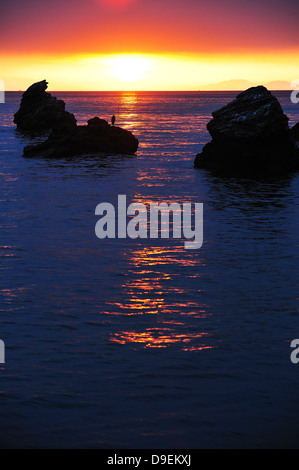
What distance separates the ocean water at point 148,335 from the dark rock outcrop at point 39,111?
5816 cm

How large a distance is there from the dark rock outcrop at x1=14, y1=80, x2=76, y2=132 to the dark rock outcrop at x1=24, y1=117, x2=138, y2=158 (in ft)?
73.6

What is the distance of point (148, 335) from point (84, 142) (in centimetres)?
4437

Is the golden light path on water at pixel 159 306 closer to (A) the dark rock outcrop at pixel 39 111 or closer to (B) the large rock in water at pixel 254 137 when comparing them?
(B) the large rock in water at pixel 254 137

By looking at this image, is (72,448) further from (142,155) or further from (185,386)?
(142,155)

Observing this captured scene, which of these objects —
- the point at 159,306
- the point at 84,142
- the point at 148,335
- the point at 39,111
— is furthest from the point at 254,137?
the point at 39,111

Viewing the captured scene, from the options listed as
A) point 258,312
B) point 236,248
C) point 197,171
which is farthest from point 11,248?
point 197,171

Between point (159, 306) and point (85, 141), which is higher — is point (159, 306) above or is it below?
below

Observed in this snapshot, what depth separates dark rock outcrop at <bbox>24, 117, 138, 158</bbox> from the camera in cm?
5338

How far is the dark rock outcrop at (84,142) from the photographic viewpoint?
5338 centimetres

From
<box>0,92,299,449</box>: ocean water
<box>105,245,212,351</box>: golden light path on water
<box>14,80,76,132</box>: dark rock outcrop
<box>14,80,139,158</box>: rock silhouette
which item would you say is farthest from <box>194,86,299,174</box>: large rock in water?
<box>14,80,76,132</box>: dark rock outcrop

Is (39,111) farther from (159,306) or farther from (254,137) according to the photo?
(159,306)

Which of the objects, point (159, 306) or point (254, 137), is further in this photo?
point (254, 137)

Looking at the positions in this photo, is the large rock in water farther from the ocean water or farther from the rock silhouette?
the ocean water

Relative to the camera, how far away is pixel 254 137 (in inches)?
1607
